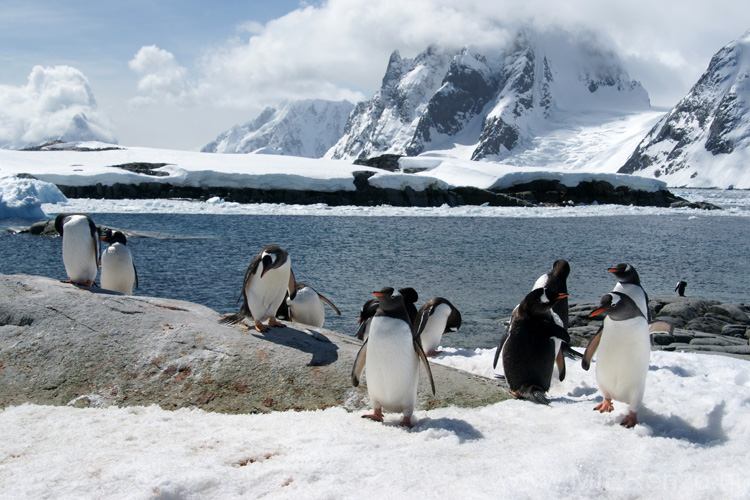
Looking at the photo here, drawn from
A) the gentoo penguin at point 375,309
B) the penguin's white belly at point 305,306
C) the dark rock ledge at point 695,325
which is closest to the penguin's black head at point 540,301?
the gentoo penguin at point 375,309

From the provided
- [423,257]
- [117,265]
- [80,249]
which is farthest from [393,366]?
[423,257]

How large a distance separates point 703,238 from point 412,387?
99.0 ft

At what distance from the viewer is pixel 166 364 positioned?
16.6ft

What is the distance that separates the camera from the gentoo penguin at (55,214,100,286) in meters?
7.67

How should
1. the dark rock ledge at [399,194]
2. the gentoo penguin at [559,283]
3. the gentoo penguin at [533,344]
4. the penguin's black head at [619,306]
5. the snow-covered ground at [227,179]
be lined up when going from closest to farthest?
the penguin's black head at [619,306], the gentoo penguin at [533,344], the gentoo penguin at [559,283], the snow-covered ground at [227,179], the dark rock ledge at [399,194]

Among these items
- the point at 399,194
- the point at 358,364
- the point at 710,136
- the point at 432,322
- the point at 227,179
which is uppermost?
the point at 710,136

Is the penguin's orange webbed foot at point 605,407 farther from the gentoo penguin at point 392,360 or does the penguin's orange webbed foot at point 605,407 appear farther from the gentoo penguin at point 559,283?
the gentoo penguin at point 559,283

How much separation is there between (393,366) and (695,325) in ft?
30.4

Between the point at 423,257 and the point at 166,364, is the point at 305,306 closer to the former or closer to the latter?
the point at 166,364

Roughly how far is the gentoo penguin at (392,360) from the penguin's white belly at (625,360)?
59.4 inches

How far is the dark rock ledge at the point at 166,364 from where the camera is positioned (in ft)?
15.6

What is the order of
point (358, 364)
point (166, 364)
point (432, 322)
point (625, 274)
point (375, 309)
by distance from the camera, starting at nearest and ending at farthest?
point (358, 364)
point (166, 364)
point (625, 274)
point (375, 309)
point (432, 322)

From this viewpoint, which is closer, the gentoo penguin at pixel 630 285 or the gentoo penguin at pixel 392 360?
the gentoo penguin at pixel 392 360

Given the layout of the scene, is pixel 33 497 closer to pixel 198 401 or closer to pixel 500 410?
pixel 198 401
